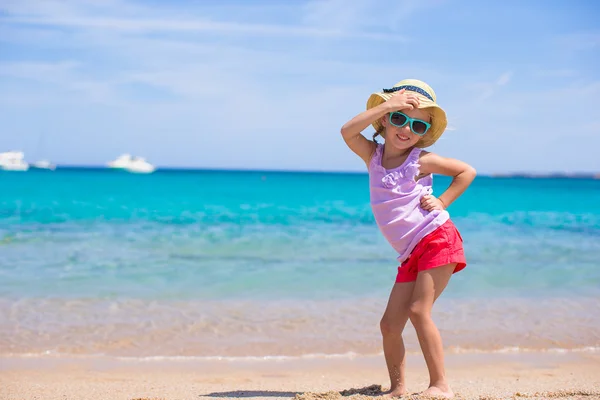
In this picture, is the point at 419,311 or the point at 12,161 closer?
the point at 419,311

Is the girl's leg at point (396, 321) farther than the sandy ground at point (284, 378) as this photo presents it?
No

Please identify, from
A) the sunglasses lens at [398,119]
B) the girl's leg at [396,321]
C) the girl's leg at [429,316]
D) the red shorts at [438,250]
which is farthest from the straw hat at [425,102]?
the girl's leg at [396,321]

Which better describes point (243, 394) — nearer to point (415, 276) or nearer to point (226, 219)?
point (415, 276)

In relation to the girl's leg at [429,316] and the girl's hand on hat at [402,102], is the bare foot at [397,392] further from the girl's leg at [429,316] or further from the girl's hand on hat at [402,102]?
the girl's hand on hat at [402,102]

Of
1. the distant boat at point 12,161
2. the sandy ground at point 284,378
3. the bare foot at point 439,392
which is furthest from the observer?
the distant boat at point 12,161

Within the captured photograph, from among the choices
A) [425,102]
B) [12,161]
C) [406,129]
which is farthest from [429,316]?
[12,161]

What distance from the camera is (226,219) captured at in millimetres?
15562

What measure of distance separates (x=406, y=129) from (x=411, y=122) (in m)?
0.04

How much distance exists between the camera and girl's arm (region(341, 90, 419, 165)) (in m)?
3.11

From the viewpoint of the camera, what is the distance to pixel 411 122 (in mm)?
3152

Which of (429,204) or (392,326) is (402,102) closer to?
(429,204)

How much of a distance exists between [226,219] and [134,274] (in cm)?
803

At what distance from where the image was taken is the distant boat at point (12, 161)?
7625 cm

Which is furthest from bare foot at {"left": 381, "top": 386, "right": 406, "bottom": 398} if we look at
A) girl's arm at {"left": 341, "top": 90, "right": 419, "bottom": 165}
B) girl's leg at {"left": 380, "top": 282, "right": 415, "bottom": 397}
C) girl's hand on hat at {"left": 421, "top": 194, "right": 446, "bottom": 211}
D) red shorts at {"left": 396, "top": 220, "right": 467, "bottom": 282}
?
girl's arm at {"left": 341, "top": 90, "right": 419, "bottom": 165}
